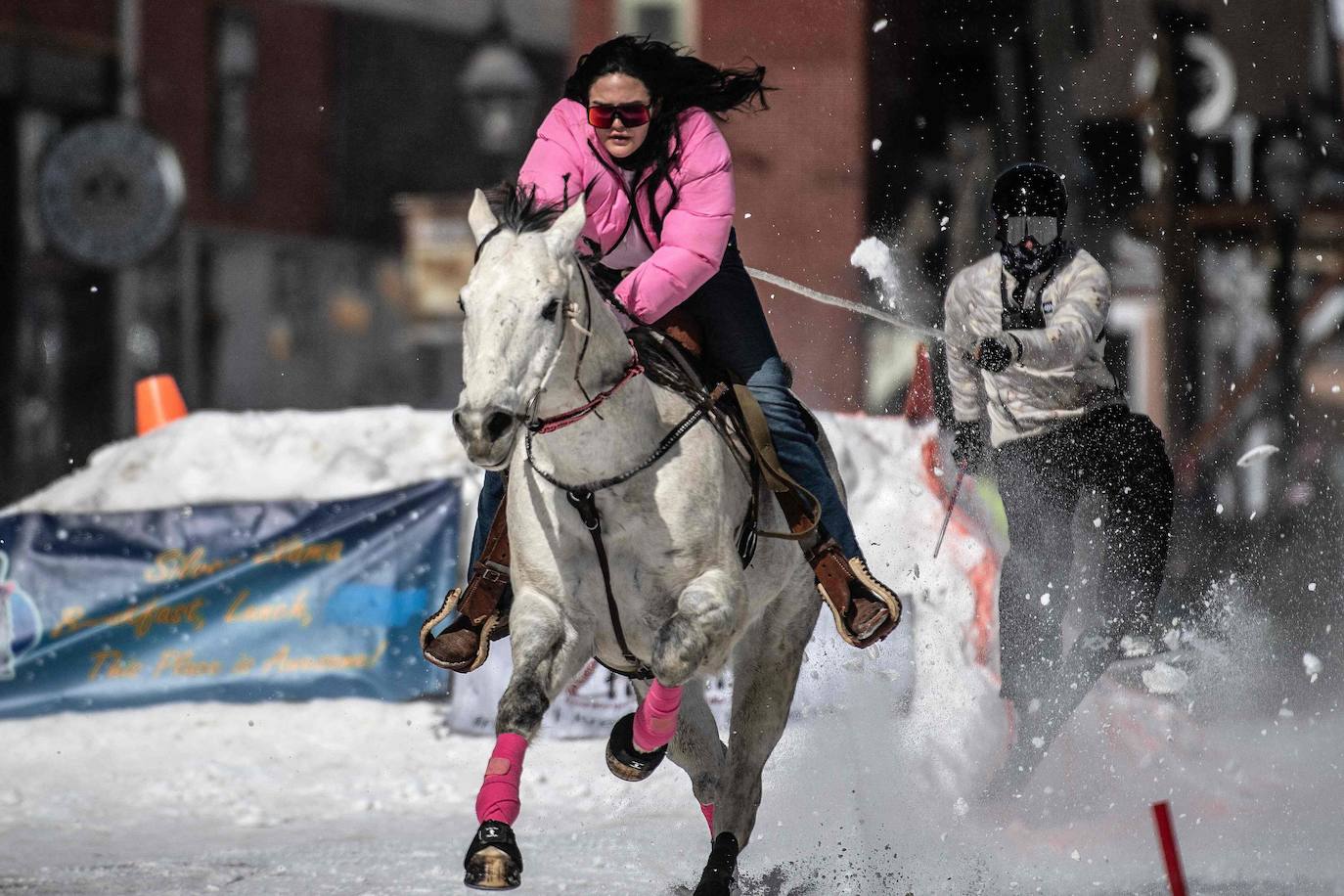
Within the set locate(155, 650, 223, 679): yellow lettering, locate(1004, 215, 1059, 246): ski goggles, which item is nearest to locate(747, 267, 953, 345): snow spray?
locate(1004, 215, 1059, 246): ski goggles

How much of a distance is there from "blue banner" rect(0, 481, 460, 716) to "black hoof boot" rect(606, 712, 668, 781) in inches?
169

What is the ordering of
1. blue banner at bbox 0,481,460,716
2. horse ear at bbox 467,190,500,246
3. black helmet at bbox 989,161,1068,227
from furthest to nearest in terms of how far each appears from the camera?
blue banner at bbox 0,481,460,716 < black helmet at bbox 989,161,1068,227 < horse ear at bbox 467,190,500,246

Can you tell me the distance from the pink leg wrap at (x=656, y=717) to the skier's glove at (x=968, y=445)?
225 cm

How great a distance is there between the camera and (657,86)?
5.68m

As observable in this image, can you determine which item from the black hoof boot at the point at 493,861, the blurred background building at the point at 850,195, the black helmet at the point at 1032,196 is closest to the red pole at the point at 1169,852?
the black hoof boot at the point at 493,861

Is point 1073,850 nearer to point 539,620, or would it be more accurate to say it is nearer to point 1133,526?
point 1133,526

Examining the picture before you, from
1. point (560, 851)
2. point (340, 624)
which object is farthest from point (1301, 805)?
point (340, 624)

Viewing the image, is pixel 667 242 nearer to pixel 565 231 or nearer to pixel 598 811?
pixel 565 231

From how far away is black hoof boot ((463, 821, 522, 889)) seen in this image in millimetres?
4906

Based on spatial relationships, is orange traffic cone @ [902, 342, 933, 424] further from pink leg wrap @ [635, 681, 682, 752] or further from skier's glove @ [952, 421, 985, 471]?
Answer: pink leg wrap @ [635, 681, 682, 752]

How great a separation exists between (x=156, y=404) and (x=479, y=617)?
23.1 feet

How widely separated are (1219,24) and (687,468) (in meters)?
17.6

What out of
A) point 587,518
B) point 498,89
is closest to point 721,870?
point 587,518

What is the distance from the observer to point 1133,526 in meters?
7.42
